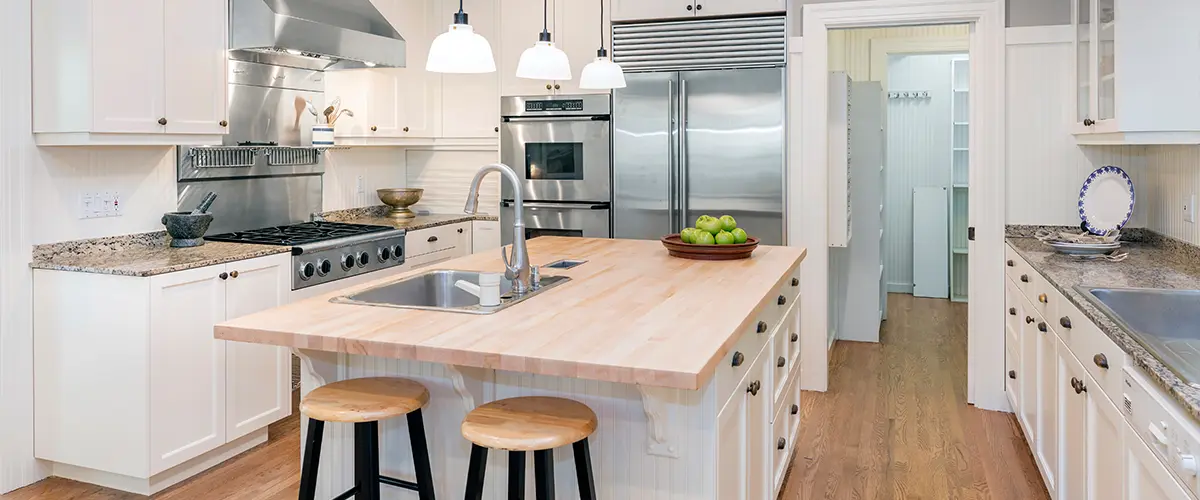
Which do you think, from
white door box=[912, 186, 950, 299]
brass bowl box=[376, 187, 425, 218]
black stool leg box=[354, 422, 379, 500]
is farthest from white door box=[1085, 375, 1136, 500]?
white door box=[912, 186, 950, 299]

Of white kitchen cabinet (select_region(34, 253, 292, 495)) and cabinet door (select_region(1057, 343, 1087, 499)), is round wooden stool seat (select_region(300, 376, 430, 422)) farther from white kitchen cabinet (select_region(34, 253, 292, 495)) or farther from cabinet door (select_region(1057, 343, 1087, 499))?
cabinet door (select_region(1057, 343, 1087, 499))

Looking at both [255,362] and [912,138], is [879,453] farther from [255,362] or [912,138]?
[912,138]

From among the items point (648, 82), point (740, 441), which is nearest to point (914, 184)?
point (648, 82)

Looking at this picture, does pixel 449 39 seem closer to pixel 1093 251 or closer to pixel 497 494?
pixel 497 494

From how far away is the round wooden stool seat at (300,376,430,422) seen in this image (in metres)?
2.11

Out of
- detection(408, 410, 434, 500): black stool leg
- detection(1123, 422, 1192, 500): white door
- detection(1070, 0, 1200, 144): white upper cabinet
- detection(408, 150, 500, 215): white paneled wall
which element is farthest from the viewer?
detection(408, 150, 500, 215): white paneled wall

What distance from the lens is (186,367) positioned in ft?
10.6

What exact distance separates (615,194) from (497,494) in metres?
2.81

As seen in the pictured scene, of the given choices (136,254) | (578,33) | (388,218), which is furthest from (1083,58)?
(136,254)

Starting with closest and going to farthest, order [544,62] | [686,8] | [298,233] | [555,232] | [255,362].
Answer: [544,62] → [255,362] → [298,233] → [686,8] → [555,232]

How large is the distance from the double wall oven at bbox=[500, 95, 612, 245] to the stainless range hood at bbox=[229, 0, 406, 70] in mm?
858

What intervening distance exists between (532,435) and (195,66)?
2.50 meters

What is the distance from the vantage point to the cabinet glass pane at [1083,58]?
359 cm

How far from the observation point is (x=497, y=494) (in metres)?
2.32
